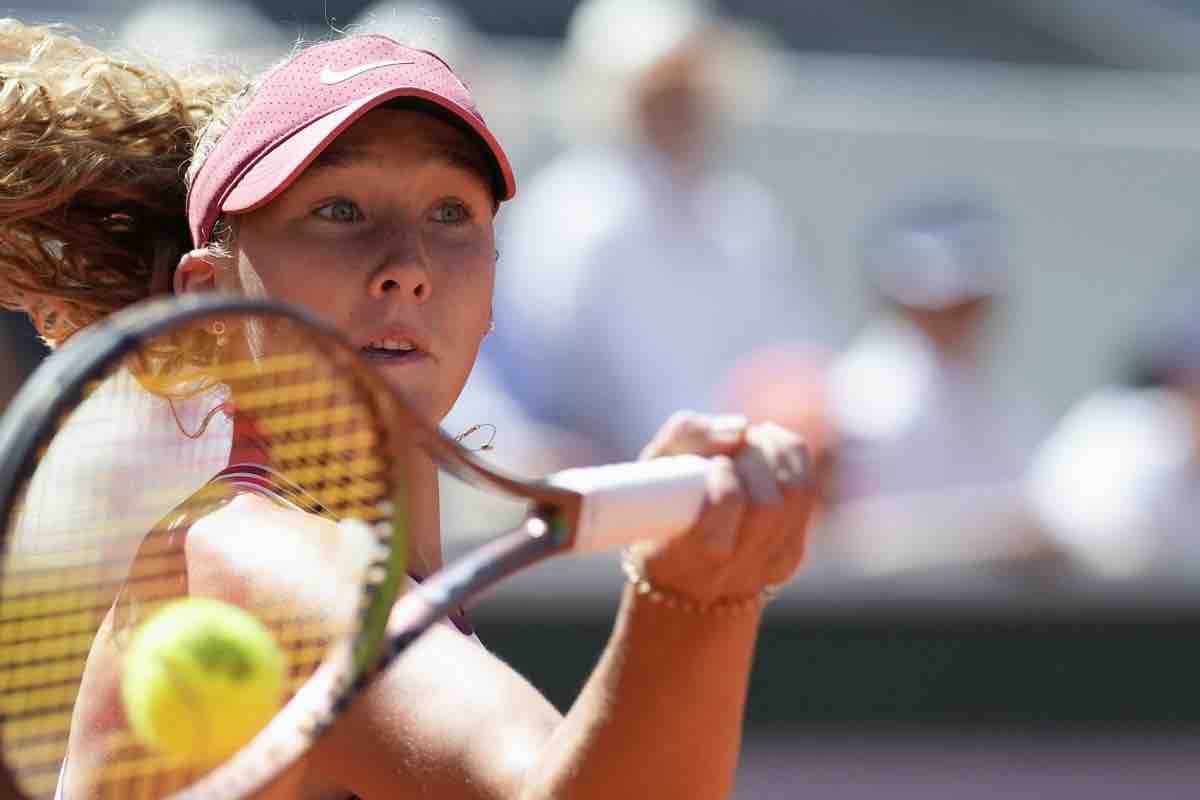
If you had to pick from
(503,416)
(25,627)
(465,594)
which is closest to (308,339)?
(465,594)

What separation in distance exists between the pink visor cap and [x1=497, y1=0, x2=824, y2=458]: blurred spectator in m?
2.81

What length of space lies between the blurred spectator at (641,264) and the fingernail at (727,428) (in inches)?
121

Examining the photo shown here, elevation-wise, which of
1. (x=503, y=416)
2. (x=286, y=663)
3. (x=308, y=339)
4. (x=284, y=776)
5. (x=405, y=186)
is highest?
(x=503, y=416)

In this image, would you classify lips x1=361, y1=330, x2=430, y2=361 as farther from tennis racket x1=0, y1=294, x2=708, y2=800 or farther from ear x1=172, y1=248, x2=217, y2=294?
ear x1=172, y1=248, x2=217, y2=294

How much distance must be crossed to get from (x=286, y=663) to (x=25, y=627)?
21cm

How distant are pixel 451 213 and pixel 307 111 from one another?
0.59ft

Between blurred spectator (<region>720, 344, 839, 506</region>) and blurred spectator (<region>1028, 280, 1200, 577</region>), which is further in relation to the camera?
blurred spectator (<region>1028, 280, 1200, 577</region>)

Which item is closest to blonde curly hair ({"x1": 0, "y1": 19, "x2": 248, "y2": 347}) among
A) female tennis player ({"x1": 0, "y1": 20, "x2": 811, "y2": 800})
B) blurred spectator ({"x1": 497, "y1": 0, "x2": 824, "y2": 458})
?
female tennis player ({"x1": 0, "y1": 20, "x2": 811, "y2": 800})

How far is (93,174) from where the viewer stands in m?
2.19

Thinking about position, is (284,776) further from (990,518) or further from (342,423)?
(990,518)

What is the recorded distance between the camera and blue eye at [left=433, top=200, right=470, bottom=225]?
6.68 feet

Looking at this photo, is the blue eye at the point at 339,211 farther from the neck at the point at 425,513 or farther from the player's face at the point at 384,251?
the neck at the point at 425,513

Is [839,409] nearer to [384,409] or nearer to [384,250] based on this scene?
[384,250]

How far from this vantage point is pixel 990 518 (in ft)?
17.4
